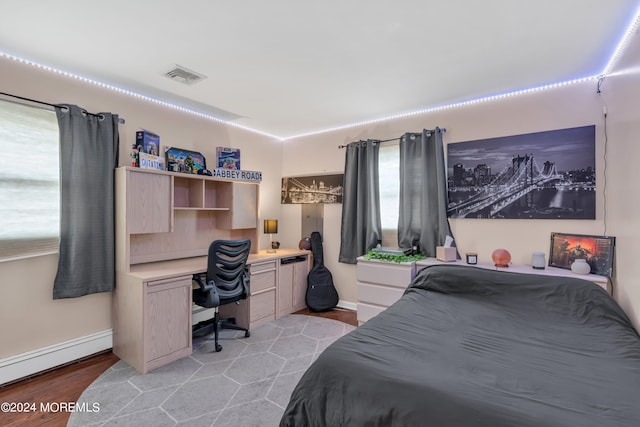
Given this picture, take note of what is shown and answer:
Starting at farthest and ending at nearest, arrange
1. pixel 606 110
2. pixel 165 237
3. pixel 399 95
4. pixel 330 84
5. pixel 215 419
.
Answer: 1. pixel 165 237
2. pixel 399 95
3. pixel 330 84
4. pixel 606 110
5. pixel 215 419

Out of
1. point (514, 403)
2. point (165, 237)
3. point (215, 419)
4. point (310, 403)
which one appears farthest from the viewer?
point (165, 237)

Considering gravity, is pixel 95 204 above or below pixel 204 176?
below

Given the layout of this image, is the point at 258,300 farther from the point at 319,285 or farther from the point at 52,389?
the point at 52,389

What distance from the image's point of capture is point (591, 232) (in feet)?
8.91

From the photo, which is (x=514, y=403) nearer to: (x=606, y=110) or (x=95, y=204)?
(x=606, y=110)

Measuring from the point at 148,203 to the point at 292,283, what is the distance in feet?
6.44

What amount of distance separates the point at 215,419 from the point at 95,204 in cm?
206

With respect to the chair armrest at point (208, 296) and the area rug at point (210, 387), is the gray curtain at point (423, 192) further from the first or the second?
the chair armrest at point (208, 296)

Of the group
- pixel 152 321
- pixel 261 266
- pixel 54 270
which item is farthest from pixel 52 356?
pixel 261 266

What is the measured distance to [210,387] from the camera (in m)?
2.32

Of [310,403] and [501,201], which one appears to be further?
[501,201]

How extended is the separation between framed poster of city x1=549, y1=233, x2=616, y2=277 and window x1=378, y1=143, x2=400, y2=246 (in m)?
1.58

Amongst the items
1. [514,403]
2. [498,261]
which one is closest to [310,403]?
[514,403]

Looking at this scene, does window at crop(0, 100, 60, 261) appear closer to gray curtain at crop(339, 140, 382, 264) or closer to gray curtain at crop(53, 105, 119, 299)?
gray curtain at crop(53, 105, 119, 299)
